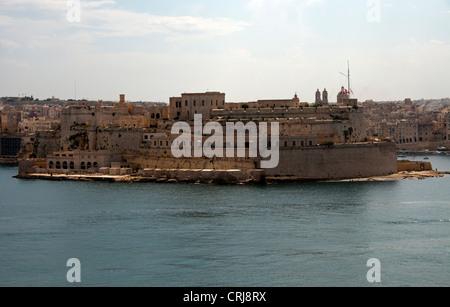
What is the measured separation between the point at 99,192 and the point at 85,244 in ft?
40.4

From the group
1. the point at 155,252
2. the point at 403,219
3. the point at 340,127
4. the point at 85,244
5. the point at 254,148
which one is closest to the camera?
the point at 155,252

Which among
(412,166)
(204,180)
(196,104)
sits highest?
(196,104)

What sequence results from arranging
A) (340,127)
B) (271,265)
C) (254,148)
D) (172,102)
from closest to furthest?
(271,265) → (254,148) → (340,127) → (172,102)

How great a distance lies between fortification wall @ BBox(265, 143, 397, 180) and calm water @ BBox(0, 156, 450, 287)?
8.87ft

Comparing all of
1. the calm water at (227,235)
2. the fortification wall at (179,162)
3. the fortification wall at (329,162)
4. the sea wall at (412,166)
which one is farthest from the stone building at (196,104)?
the sea wall at (412,166)

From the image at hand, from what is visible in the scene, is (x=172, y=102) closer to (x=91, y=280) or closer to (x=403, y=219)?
(x=403, y=219)

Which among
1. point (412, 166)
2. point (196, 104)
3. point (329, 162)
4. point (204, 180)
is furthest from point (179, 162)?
point (412, 166)

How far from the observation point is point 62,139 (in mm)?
44844

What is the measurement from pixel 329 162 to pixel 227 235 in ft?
52.2

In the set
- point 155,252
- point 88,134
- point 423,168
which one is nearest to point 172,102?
point 88,134

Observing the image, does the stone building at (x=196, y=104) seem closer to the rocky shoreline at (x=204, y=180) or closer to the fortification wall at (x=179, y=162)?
the fortification wall at (x=179, y=162)

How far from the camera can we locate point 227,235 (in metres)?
23.5

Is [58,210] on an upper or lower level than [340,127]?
lower

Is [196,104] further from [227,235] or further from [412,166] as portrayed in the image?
[227,235]
